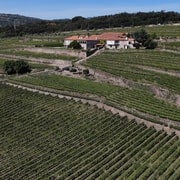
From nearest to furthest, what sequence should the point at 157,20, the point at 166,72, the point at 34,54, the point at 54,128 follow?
the point at 54,128 < the point at 166,72 < the point at 34,54 < the point at 157,20

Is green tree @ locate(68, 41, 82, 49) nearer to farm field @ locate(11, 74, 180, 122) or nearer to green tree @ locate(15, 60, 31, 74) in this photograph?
green tree @ locate(15, 60, 31, 74)

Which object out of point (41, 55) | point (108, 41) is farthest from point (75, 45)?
point (41, 55)

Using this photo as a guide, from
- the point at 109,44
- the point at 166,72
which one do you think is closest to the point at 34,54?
the point at 109,44

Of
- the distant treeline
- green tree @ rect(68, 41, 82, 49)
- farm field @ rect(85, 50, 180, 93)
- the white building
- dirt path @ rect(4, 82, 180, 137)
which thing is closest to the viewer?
dirt path @ rect(4, 82, 180, 137)

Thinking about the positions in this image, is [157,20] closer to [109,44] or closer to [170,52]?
[109,44]

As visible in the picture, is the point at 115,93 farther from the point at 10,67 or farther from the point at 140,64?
the point at 10,67

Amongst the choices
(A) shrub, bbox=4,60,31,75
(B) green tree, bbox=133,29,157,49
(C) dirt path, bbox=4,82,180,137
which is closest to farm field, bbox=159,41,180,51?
(B) green tree, bbox=133,29,157,49
